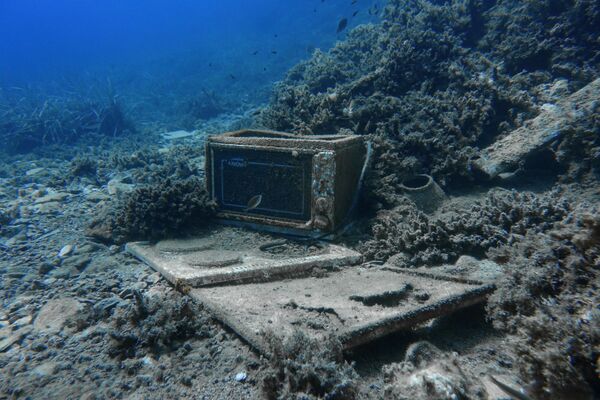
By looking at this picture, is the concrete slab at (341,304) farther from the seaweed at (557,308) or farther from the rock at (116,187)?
the rock at (116,187)

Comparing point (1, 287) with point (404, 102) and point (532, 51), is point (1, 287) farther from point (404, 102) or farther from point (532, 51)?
point (532, 51)

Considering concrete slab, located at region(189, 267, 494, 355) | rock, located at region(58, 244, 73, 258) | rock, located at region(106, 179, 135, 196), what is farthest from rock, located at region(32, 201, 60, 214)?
concrete slab, located at region(189, 267, 494, 355)

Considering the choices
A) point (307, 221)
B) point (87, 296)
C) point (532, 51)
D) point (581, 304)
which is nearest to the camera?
point (581, 304)

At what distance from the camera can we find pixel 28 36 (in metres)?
95.7

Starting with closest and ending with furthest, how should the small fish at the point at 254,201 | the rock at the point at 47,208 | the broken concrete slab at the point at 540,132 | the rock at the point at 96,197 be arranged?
the small fish at the point at 254,201 → the broken concrete slab at the point at 540,132 → the rock at the point at 47,208 → the rock at the point at 96,197

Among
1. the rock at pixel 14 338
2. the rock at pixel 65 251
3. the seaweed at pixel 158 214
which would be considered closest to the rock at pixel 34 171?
the seaweed at pixel 158 214

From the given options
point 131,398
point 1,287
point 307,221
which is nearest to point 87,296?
point 1,287

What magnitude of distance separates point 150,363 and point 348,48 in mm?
12871

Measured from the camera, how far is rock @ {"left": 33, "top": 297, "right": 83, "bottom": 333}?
11.6ft

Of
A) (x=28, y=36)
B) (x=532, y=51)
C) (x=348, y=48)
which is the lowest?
(x=532, y=51)

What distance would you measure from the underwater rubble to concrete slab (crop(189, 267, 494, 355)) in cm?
17

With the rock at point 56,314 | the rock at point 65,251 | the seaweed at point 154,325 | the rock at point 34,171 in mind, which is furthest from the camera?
the rock at point 34,171

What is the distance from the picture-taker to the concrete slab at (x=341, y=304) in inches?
110

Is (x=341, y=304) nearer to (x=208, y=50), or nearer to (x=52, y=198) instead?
(x=52, y=198)
